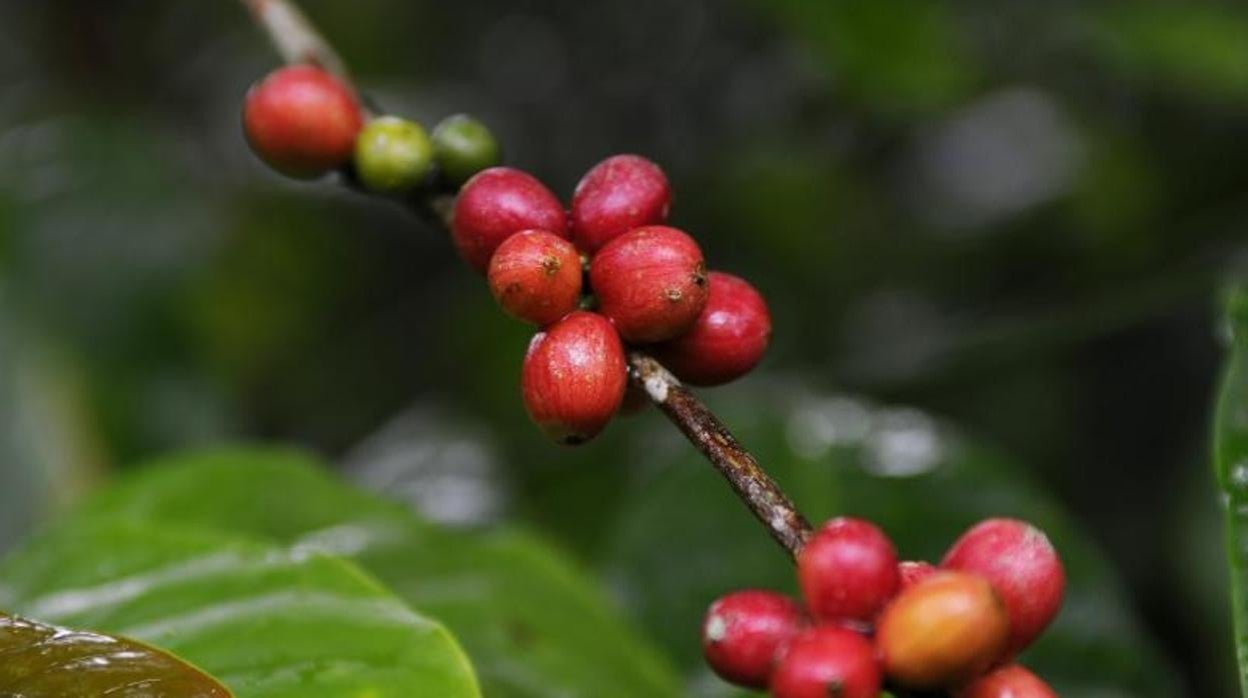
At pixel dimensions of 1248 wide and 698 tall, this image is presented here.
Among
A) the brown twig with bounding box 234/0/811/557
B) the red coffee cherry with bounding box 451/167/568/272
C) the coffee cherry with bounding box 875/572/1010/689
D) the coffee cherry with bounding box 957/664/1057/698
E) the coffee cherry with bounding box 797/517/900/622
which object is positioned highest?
the red coffee cherry with bounding box 451/167/568/272

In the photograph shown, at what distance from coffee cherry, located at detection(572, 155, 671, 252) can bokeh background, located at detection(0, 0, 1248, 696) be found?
69 cm

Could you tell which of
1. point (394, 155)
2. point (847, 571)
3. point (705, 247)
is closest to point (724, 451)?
point (847, 571)

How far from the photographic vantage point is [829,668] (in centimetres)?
54

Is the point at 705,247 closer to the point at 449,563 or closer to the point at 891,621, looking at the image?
the point at 449,563

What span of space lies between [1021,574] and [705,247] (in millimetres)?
1864

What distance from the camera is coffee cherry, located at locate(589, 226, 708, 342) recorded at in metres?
0.63

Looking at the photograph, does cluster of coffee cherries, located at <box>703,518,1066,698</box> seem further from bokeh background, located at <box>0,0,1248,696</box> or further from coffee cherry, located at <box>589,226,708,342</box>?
bokeh background, located at <box>0,0,1248,696</box>

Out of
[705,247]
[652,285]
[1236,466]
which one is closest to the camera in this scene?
[652,285]

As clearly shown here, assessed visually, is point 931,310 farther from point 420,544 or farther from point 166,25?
point 166,25

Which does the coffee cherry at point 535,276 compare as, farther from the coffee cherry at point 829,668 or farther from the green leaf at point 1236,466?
the green leaf at point 1236,466

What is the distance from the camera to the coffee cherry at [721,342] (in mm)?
671

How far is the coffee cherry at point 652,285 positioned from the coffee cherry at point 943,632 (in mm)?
163

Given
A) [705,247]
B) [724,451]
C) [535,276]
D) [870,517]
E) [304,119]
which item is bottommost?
[724,451]

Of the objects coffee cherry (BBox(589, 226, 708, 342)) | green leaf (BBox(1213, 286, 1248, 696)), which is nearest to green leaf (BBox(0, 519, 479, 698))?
coffee cherry (BBox(589, 226, 708, 342))
